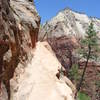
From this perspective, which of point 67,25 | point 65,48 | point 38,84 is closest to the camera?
point 38,84

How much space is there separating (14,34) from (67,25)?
205 ft

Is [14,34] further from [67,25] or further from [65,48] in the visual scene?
[67,25]

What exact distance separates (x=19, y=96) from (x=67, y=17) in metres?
67.6

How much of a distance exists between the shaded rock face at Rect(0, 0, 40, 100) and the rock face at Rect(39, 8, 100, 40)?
45.5m

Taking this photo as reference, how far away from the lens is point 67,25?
8912 centimetres

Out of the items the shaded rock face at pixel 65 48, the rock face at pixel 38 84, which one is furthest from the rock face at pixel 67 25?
the rock face at pixel 38 84

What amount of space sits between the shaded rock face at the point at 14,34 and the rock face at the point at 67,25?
149 feet

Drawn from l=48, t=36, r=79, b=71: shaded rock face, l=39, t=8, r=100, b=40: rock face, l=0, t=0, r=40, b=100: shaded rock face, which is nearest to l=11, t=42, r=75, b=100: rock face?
l=0, t=0, r=40, b=100: shaded rock face

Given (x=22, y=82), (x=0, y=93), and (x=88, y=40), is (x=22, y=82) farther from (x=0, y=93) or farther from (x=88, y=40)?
(x=88, y=40)

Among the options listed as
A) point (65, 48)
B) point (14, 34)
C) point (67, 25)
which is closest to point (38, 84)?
point (14, 34)

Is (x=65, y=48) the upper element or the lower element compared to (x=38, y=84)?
lower

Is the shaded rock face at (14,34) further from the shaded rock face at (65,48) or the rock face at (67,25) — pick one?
the rock face at (67,25)

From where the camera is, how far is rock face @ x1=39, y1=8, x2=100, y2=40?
287 feet

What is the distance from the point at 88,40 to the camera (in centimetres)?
5066
